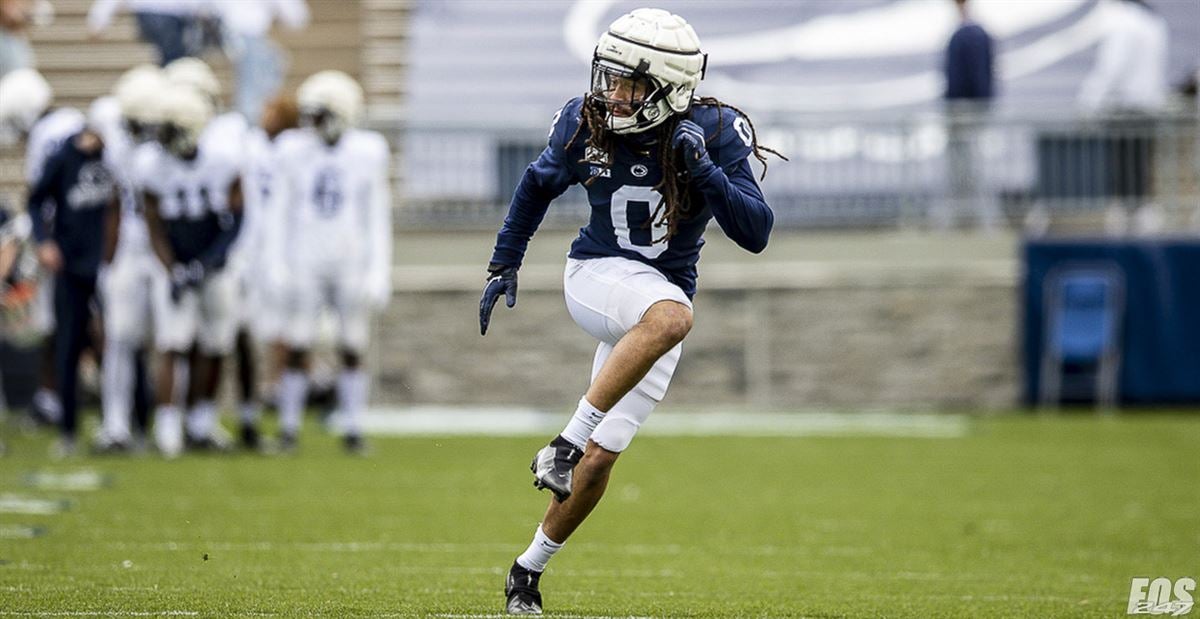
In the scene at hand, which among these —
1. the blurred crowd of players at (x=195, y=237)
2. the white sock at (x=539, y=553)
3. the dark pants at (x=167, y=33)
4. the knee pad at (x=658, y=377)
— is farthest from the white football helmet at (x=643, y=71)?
the dark pants at (x=167, y=33)

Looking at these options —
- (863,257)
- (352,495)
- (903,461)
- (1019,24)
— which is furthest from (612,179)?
(1019,24)

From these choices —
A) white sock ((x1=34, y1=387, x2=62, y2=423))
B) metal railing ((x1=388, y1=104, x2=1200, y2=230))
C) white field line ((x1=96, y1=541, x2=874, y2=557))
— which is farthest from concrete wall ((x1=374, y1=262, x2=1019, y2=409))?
white field line ((x1=96, y1=541, x2=874, y2=557))

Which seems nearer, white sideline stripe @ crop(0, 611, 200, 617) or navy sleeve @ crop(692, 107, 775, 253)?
white sideline stripe @ crop(0, 611, 200, 617)

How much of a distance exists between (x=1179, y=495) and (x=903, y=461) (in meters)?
2.07

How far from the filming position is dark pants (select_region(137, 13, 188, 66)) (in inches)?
659

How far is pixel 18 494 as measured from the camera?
9922mm

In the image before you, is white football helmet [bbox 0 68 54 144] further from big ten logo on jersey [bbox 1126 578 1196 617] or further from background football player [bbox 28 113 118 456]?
big ten logo on jersey [bbox 1126 578 1196 617]

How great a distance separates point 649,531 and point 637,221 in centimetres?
286

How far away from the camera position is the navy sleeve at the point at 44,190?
471 inches

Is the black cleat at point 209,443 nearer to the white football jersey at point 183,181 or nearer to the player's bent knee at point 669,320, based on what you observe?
the white football jersey at point 183,181

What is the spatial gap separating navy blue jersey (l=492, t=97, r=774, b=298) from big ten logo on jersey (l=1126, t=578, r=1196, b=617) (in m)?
1.74

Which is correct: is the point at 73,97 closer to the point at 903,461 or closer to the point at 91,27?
the point at 91,27

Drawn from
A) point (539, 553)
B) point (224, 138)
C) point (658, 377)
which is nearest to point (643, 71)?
point (658, 377)

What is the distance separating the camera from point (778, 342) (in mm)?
16250
